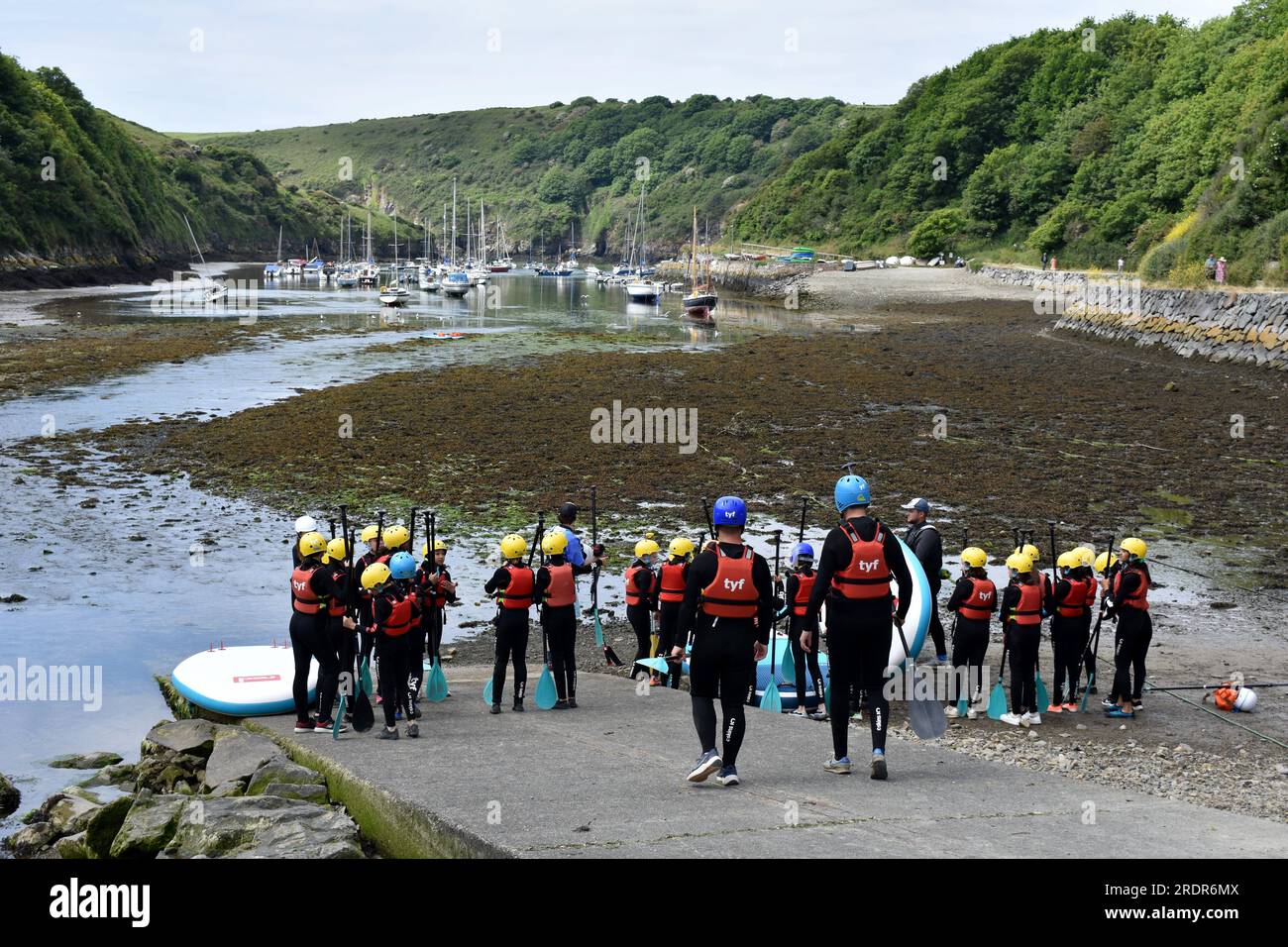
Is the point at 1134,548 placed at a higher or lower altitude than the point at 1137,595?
higher

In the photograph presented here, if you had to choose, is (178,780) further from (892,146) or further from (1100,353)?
(892,146)

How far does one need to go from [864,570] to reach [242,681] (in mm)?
7224

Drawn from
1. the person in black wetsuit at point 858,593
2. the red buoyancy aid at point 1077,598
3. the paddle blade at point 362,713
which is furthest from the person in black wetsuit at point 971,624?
the paddle blade at point 362,713

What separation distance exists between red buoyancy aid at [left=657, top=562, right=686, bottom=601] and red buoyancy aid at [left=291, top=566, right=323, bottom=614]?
148 inches

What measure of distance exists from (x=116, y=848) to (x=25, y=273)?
270ft

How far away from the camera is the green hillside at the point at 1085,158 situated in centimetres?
5231

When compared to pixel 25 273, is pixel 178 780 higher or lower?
lower

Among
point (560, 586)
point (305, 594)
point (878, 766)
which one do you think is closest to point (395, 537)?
point (305, 594)

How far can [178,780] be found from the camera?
10.5 meters

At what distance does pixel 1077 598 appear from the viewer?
1139 cm

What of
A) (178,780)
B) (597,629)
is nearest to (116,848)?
(178,780)

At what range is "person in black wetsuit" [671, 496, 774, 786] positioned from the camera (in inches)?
313

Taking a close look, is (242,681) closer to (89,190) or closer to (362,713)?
(362,713)

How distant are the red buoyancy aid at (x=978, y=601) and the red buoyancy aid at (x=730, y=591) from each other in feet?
14.9
